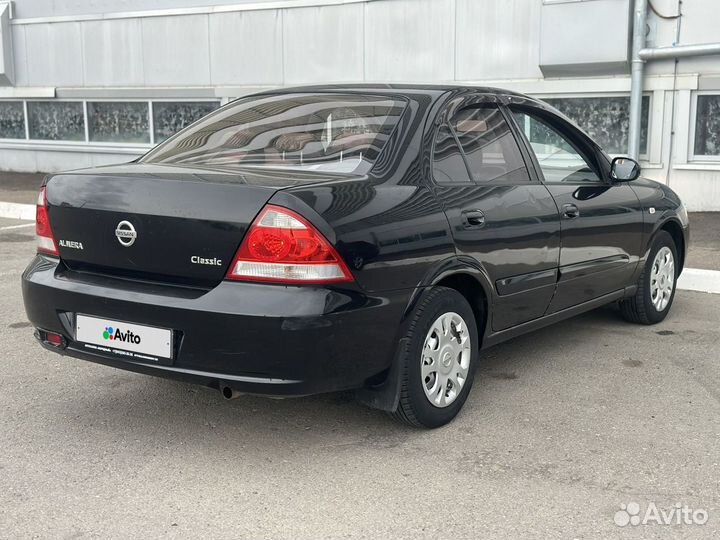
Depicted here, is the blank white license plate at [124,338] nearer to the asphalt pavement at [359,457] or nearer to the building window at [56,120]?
the asphalt pavement at [359,457]

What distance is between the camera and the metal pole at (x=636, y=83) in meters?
10.3

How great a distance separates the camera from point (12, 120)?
56.7ft

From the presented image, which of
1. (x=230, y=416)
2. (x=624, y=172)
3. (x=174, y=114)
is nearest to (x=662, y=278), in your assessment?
(x=624, y=172)

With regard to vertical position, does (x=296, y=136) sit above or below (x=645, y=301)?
above

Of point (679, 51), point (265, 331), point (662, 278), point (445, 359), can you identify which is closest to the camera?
point (265, 331)

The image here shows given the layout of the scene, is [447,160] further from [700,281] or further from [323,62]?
[323,62]

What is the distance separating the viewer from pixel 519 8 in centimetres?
1134

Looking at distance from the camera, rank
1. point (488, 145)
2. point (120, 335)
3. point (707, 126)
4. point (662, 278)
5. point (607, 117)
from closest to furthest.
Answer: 1. point (120, 335)
2. point (488, 145)
3. point (662, 278)
4. point (707, 126)
5. point (607, 117)

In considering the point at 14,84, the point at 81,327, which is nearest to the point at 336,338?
the point at 81,327

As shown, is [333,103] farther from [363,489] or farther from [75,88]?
[75,88]

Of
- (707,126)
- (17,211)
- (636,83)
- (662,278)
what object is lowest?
(17,211)

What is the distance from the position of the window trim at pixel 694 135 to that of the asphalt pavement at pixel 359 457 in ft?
20.3

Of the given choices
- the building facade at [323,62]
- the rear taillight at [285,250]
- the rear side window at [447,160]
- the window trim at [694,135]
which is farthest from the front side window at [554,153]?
the window trim at [694,135]

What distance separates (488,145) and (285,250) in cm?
162
